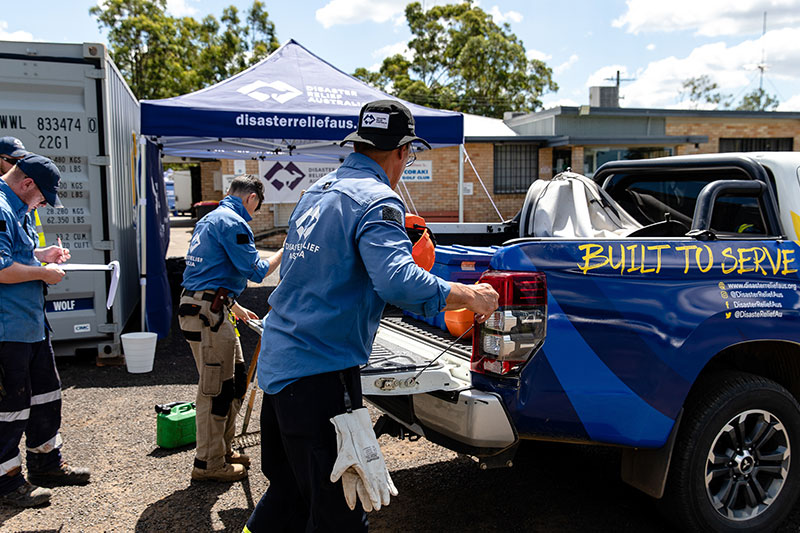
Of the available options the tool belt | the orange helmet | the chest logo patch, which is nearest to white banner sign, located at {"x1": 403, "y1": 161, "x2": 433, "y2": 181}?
the chest logo patch

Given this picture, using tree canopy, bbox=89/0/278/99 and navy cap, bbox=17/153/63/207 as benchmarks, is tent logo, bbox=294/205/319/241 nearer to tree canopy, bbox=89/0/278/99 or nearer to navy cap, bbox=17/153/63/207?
navy cap, bbox=17/153/63/207

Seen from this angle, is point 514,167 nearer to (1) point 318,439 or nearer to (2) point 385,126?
(2) point 385,126

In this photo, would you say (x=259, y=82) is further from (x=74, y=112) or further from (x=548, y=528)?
(x=548, y=528)

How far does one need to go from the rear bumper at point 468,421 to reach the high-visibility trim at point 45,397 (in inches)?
92.7

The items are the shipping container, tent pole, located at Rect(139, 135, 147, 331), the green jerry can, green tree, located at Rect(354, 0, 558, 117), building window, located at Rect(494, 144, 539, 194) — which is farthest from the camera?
green tree, located at Rect(354, 0, 558, 117)

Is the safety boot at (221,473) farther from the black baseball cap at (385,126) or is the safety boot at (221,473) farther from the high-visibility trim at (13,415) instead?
the black baseball cap at (385,126)

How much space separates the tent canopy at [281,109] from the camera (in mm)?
6984

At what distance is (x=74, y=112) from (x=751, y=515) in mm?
6402

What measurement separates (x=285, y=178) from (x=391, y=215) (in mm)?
10955

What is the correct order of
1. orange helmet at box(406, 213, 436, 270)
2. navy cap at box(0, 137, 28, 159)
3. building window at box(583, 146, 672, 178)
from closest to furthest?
orange helmet at box(406, 213, 436, 270)
navy cap at box(0, 137, 28, 159)
building window at box(583, 146, 672, 178)

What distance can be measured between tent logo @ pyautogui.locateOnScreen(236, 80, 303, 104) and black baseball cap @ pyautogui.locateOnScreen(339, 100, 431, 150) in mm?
5612

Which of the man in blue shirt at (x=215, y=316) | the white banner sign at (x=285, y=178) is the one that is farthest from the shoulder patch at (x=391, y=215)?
the white banner sign at (x=285, y=178)

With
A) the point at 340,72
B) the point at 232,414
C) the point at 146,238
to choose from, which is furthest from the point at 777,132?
the point at 232,414

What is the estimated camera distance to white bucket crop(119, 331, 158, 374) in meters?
6.10
